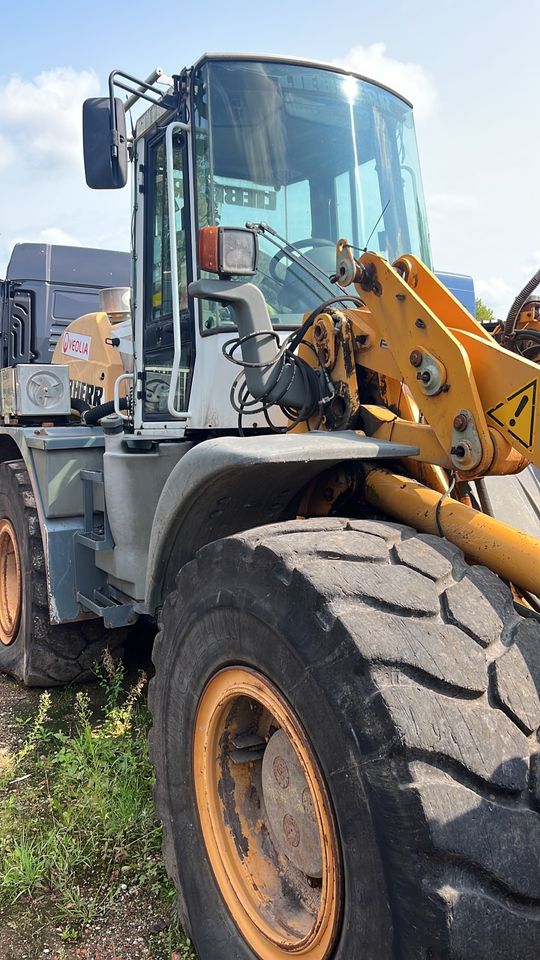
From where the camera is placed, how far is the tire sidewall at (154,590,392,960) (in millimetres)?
1566

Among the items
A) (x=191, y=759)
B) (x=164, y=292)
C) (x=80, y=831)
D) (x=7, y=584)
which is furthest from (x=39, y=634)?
(x=191, y=759)

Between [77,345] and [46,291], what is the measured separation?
2.43m

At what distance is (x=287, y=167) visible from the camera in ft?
10.9

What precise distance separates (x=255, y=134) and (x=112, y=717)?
8.90 ft

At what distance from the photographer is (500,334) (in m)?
2.75

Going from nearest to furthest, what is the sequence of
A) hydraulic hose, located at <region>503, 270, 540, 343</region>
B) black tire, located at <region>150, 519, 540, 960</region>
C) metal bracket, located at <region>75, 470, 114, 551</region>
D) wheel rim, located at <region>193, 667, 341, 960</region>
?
1. black tire, located at <region>150, 519, 540, 960</region>
2. wheel rim, located at <region>193, 667, 341, 960</region>
3. hydraulic hose, located at <region>503, 270, 540, 343</region>
4. metal bracket, located at <region>75, 470, 114, 551</region>

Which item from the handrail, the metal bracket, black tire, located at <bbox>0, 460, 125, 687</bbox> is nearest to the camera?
the handrail

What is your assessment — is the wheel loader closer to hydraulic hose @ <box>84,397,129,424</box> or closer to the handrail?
the handrail

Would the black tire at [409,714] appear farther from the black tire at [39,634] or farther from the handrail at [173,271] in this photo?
the black tire at [39,634]

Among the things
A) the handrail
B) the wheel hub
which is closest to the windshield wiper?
the handrail

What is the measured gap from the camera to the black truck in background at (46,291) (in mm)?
7008

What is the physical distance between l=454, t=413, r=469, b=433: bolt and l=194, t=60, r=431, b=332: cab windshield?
1205mm

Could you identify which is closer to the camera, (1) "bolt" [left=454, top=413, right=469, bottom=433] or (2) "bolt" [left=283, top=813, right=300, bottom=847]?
(2) "bolt" [left=283, top=813, right=300, bottom=847]

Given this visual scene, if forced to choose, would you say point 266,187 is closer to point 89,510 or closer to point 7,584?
point 89,510
